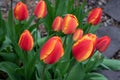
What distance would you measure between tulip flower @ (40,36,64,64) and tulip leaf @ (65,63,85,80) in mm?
400

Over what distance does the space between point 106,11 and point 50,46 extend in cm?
191

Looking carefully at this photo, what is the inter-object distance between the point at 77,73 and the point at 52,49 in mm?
477

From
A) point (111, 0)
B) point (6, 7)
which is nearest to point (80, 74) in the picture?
point (6, 7)

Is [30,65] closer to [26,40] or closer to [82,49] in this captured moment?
[26,40]

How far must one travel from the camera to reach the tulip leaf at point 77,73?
1970 millimetres

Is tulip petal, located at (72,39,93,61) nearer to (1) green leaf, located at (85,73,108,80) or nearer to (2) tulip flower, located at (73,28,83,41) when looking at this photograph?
(2) tulip flower, located at (73,28,83,41)

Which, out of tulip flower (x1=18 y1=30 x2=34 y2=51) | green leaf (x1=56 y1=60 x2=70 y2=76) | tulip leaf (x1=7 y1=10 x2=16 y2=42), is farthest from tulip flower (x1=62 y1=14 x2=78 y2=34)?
tulip leaf (x1=7 y1=10 x2=16 y2=42)

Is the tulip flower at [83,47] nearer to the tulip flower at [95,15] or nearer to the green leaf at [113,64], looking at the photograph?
the tulip flower at [95,15]

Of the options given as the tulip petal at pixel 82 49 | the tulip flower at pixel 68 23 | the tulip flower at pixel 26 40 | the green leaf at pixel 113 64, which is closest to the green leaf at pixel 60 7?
the green leaf at pixel 113 64

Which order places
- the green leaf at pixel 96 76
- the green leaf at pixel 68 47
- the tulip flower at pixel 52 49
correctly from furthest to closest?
the green leaf at pixel 96 76 → the green leaf at pixel 68 47 → the tulip flower at pixel 52 49

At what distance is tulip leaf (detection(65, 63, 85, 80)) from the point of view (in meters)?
1.97

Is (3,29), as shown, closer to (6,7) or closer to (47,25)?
(47,25)

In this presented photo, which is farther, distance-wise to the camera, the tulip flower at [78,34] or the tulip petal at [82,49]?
the tulip flower at [78,34]

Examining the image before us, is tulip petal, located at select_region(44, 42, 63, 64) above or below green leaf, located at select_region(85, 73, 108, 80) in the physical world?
above
